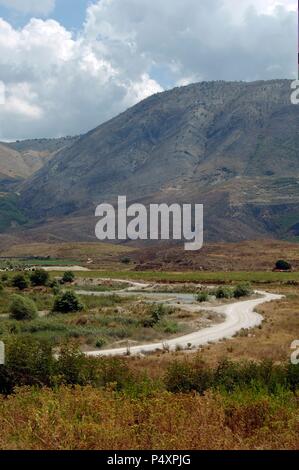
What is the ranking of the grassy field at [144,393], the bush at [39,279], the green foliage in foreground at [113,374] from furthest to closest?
the bush at [39,279] → the green foliage in foreground at [113,374] → the grassy field at [144,393]

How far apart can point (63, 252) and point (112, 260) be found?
94.0 feet

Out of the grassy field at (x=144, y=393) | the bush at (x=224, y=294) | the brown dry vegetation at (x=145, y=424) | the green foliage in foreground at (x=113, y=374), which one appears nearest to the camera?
the brown dry vegetation at (x=145, y=424)

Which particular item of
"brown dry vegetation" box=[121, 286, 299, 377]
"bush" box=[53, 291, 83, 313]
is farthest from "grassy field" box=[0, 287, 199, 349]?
"brown dry vegetation" box=[121, 286, 299, 377]

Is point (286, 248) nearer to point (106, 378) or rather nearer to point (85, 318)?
point (85, 318)

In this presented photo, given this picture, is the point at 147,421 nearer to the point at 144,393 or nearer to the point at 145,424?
the point at 145,424

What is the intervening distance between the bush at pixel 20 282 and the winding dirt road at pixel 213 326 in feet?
53.8

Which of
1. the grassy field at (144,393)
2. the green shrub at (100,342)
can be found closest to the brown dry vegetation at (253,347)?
the grassy field at (144,393)

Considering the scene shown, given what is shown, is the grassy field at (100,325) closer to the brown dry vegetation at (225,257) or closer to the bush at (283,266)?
the bush at (283,266)

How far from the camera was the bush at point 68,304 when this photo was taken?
60.5 metres

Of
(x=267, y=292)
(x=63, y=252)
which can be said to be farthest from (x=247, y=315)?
(x=63, y=252)

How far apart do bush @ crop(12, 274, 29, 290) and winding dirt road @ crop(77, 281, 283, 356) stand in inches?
645

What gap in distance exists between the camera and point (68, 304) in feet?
199

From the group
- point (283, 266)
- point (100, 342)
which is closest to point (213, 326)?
point (100, 342)

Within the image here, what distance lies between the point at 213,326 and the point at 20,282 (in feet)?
153
